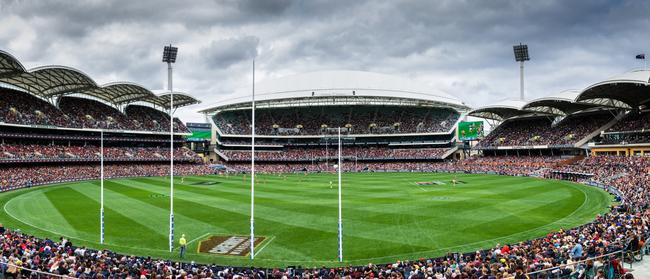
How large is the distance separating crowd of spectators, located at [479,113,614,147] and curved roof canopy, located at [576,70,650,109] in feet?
22.8

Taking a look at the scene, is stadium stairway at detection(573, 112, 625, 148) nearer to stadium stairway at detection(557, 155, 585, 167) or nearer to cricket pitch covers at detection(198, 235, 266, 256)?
stadium stairway at detection(557, 155, 585, 167)

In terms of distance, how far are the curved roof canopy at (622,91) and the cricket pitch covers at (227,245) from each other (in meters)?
52.0

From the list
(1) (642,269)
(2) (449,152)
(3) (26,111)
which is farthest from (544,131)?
(3) (26,111)

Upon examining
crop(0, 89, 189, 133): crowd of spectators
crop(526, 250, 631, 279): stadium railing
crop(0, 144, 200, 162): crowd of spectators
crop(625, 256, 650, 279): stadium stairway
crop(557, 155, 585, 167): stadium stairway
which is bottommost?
crop(625, 256, 650, 279): stadium stairway

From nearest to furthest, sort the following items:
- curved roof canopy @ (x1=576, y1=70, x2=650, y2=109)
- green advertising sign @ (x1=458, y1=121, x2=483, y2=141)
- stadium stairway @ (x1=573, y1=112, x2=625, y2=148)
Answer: curved roof canopy @ (x1=576, y1=70, x2=650, y2=109) < stadium stairway @ (x1=573, y1=112, x2=625, y2=148) < green advertising sign @ (x1=458, y1=121, x2=483, y2=141)

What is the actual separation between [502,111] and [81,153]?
83012 mm

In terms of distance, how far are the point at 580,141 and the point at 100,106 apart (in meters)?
94.8

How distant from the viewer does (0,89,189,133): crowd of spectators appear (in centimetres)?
7112

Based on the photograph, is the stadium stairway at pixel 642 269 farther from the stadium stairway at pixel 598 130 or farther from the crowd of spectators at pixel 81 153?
the crowd of spectators at pixel 81 153

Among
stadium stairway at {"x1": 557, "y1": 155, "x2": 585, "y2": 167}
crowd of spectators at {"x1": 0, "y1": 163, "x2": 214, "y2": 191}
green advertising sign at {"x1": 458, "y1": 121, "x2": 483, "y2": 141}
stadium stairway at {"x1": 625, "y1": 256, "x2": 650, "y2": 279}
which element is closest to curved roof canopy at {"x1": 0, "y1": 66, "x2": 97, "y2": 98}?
crowd of spectators at {"x1": 0, "y1": 163, "x2": 214, "y2": 191}

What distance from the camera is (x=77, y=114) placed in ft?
272

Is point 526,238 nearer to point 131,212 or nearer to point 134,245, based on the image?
point 134,245

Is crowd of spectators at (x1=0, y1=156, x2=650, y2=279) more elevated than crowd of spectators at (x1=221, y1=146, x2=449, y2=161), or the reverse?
crowd of spectators at (x1=221, y1=146, x2=449, y2=161)

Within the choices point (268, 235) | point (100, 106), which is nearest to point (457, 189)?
point (268, 235)
